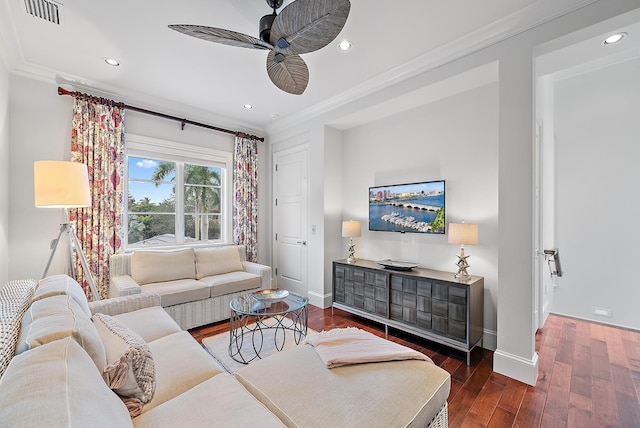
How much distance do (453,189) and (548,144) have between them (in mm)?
1310

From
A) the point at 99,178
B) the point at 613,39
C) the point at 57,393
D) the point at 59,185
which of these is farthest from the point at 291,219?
the point at 613,39

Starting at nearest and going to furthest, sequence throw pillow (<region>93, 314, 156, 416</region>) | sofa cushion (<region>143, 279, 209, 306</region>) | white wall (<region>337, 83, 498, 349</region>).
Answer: throw pillow (<region>93, 314, 156, 416</region>) → white wall (<region>337, 83, 498, 349</region>) → sofa cushion (<region>143, 279, 209, 306</region>)

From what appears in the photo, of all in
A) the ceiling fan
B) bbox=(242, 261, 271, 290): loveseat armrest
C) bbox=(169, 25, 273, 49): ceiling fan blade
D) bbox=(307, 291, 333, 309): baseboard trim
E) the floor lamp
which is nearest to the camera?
the ceiling fan

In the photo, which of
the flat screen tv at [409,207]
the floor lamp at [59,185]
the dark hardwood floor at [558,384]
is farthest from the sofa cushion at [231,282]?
the flat screen tv at [409,207]

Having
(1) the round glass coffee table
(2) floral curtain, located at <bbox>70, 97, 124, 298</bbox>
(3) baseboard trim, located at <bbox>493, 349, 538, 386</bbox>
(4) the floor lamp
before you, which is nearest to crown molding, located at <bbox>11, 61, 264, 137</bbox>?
(2) floral curtain, located at <bbox>70, 97, 124, 298</bbox>

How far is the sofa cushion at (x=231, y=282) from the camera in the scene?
10.5 ft

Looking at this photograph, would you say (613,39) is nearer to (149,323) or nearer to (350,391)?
(350,391)

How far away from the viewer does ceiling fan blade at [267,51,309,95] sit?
1.96m

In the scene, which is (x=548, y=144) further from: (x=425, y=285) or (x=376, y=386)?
(x=376, y=386)

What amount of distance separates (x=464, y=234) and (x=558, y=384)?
51.1 inches

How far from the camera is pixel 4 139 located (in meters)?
2.56

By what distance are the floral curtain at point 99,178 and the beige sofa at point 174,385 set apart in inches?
61.4

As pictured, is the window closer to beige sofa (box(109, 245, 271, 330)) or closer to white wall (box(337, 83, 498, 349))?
beige sofa (box(109, 245, 271, 330))

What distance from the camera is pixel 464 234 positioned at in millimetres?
2520
